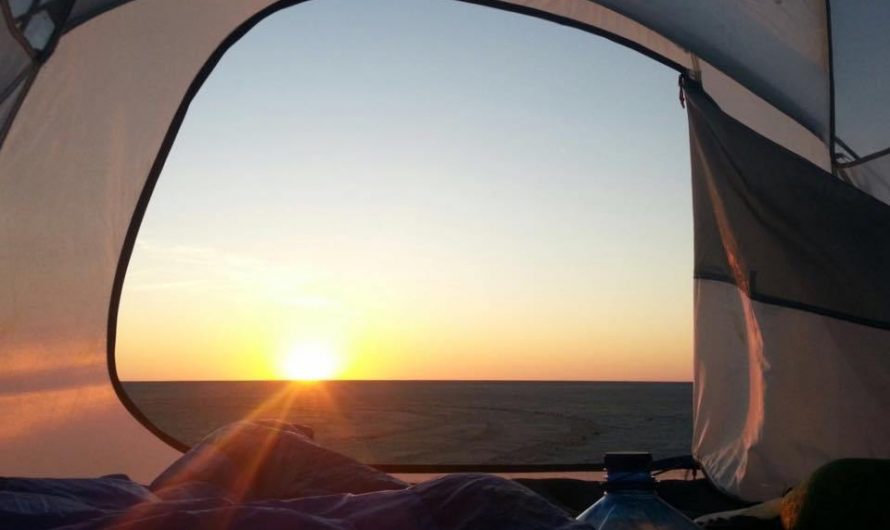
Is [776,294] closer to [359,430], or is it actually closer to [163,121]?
[163,121]

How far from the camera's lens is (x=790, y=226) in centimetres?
290

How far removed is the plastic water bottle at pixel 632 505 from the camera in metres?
1.03

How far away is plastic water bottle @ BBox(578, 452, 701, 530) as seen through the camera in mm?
1029

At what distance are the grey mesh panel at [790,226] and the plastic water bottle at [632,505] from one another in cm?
199

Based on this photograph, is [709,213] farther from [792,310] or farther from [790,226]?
[792,310]

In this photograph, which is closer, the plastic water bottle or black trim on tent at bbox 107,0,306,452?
the plastic water bottle

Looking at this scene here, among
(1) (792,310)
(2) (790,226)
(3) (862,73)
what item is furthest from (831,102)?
(1) (792,310)

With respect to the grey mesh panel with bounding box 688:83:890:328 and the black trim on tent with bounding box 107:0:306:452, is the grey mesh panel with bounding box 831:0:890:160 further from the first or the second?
the black trim on tent with bounding box 107:0:306:452

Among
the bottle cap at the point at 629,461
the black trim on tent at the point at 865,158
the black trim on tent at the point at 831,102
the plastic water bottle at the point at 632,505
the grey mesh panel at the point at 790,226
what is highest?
the black trim on tent at the point at 831,102

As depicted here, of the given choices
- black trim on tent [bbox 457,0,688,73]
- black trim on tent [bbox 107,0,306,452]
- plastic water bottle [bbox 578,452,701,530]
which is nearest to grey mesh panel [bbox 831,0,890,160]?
black trim on tent [bbox 457,0,688,73]

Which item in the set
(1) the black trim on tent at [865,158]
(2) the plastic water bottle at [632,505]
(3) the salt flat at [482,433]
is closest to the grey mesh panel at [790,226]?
(1) the black trim on tent at [865,158]

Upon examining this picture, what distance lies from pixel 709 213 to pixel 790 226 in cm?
38

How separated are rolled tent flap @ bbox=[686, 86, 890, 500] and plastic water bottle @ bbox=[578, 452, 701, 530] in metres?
1.98

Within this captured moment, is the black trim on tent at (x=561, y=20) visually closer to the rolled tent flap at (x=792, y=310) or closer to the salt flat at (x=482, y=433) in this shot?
the rolled tent flap at (x=792, y=310)
